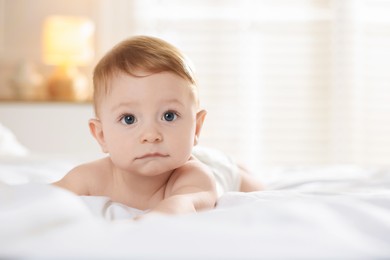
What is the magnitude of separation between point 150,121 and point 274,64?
10.1 ft

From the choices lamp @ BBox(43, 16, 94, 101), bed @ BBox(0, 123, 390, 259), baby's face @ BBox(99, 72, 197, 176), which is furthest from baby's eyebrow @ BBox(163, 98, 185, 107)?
lamp @ BBox(43, 16, 94, 101)

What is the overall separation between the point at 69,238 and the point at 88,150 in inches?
121

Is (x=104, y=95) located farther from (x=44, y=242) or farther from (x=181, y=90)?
(x=44, y=242)

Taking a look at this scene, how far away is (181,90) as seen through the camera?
1195 millimetres

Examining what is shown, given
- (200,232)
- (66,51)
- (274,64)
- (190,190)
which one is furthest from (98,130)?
(274,64)

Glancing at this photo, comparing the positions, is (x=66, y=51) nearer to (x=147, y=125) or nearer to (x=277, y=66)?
(x=277, y=66)

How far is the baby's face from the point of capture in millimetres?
1161

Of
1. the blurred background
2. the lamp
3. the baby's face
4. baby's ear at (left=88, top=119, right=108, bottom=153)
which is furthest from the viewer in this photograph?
the blurred background

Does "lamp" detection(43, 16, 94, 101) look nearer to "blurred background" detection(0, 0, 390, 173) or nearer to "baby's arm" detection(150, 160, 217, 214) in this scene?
"blurred background" detection(0, 0, 390, 173)

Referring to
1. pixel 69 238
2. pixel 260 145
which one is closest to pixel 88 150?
pixel 260 145

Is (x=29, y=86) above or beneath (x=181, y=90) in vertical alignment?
beneath

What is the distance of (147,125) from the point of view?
1161 mm

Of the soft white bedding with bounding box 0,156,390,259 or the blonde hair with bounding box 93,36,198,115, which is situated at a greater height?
the blonde hair with bounding box 93,36,198,115

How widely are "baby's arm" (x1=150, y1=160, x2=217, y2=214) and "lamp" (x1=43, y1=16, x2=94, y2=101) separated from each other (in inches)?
101
